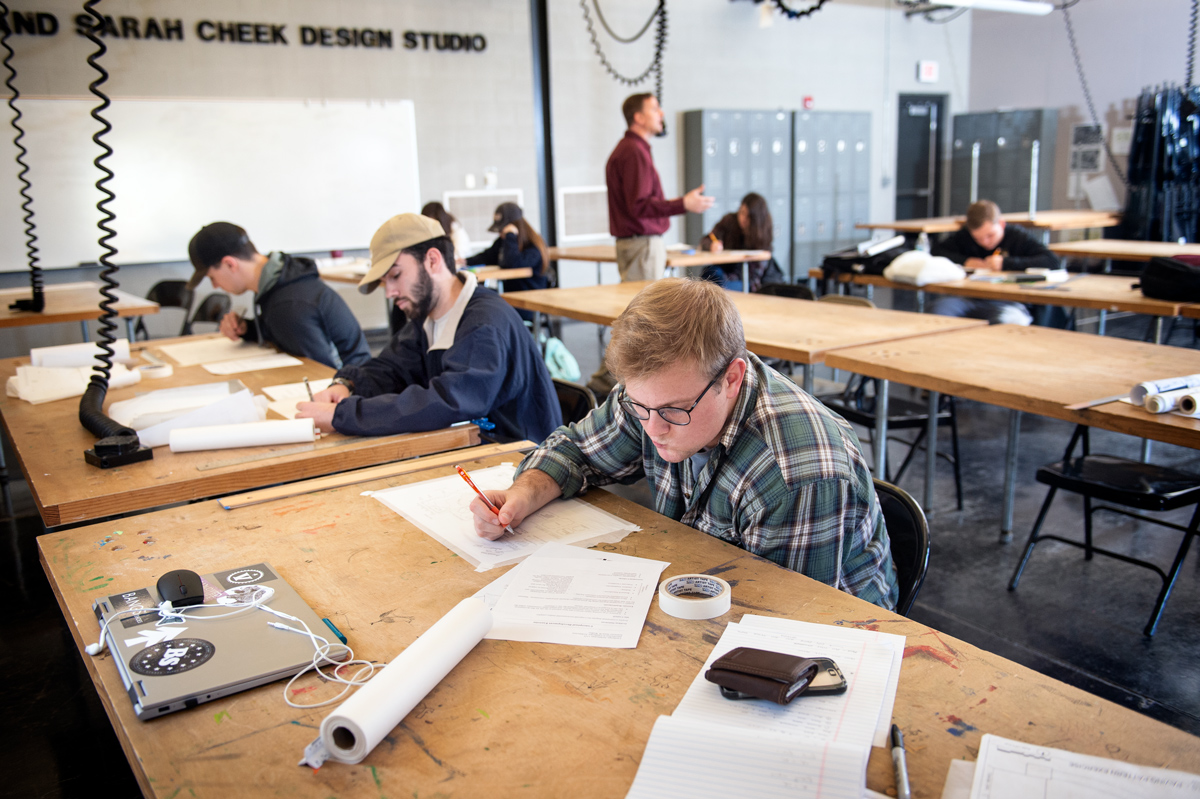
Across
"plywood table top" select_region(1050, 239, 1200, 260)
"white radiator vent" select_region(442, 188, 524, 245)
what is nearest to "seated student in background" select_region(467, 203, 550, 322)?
"white radiator vent" select_region(442, 188, 524, 245)

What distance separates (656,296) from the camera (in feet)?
4.35

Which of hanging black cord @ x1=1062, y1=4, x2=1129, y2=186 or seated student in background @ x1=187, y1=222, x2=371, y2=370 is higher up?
hanging black cord @ x1=1062, y1=4, x2=1129, y2=186

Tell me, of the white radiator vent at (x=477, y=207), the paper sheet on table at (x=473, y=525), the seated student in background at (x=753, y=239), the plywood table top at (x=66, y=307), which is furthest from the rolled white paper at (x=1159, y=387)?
the white radiator vent at (x=477, y=207)

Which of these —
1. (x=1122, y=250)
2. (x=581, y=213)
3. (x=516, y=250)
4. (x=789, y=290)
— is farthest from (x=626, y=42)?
(x=1122, y=250)

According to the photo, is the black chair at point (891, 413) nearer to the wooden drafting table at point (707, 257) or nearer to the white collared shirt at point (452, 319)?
the white collared shirt at point (452, 319)

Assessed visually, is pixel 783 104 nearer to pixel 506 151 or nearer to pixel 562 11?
pixel 562 11

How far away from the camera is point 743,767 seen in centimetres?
84

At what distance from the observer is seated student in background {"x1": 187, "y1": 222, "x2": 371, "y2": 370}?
3.23m

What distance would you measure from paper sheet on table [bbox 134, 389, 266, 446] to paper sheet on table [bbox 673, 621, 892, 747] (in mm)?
1556

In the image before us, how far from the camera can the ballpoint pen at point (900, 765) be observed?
798mm

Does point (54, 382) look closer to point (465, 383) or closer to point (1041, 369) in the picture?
point (465, 383)

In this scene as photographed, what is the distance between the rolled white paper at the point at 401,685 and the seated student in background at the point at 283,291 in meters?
2.27

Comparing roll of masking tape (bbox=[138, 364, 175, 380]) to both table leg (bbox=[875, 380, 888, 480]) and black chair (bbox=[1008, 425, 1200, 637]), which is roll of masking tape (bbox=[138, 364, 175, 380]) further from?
black chair (bbox=[1008, 425, 1200, 637])

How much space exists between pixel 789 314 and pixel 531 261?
2.73 m
